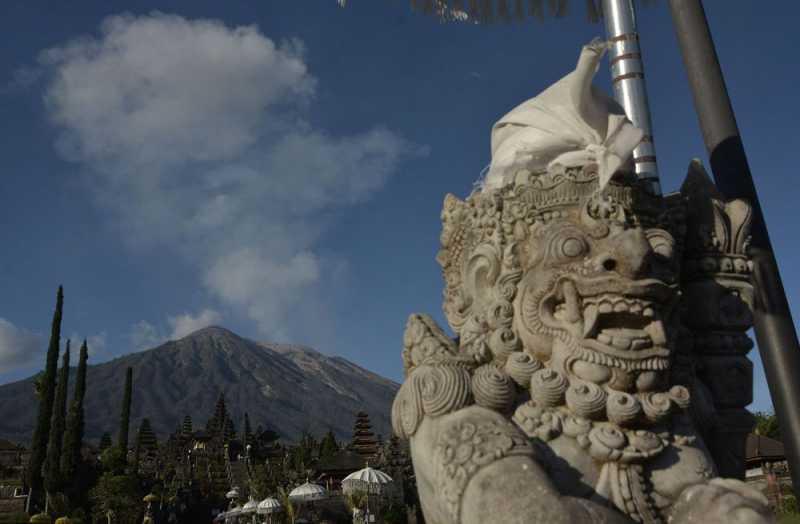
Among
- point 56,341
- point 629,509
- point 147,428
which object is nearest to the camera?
point 629,509

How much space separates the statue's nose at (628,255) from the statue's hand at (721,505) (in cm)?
86

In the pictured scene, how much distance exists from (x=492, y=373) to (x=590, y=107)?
1.36 meters

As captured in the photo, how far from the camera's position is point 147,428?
5047 cm

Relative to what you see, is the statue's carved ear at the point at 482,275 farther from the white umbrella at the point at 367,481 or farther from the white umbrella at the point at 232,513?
the white umbrella at the point at 232,513

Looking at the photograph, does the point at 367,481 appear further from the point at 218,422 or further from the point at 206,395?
the point at 206,395

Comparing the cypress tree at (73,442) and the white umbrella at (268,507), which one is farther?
the cypress tree at (73,442)

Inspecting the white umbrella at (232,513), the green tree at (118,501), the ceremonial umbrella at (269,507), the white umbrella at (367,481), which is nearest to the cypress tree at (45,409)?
the green tree at (118,501)

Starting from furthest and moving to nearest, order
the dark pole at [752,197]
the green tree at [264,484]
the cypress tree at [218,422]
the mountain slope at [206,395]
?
the mountain slope at [206,395] < the cypress tree at [218,422] < the green tree at [264,484] < the dark pole at [752,197]

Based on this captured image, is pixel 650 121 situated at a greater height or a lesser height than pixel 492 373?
greater

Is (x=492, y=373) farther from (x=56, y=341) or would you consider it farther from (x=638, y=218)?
(x=56, y=341)

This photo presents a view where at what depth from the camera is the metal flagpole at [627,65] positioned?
500 cm

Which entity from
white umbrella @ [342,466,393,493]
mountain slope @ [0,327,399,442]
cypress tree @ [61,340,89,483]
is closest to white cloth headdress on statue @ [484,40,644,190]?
white umbrella @ [342,466,393,493]

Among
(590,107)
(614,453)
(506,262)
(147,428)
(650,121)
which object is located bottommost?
(614,453)

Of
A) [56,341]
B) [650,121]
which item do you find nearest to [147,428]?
[56,341]
